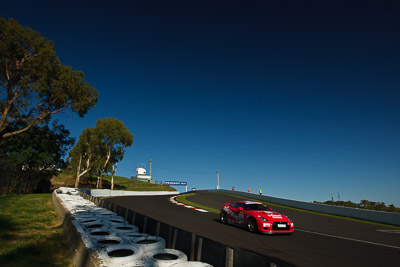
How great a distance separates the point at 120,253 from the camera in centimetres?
463

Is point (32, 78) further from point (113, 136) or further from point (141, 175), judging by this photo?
point (141, 175)

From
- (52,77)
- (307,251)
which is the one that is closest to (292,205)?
(307,251)

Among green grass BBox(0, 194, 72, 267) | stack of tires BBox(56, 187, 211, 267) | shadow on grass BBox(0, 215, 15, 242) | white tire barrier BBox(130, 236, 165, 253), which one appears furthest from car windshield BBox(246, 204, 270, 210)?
shadow on grass BBox(0, 215, 15, 242)

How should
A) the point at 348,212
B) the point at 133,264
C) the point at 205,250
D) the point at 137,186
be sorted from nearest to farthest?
the point at 133,264 < the point at 205,250 < the point at 348,212 < the point at 137,186

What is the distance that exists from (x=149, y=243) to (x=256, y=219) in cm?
508

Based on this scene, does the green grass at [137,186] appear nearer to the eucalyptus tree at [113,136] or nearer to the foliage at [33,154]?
the eucalyptus tree at [113,136]

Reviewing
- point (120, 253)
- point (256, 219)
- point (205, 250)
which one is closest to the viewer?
point (205, 250)

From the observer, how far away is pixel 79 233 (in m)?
5.21

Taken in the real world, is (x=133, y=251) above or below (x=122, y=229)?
above

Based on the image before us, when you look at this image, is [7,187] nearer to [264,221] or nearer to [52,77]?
[52,77]

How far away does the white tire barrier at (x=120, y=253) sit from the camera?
3827 mm

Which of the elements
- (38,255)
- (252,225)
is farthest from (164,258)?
(252,225)

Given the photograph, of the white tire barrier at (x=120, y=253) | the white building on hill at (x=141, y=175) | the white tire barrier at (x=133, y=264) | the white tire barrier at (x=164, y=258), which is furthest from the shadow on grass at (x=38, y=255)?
the white building on hill at (x=141, y=175)

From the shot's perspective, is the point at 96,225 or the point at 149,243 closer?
the point at 149,243
